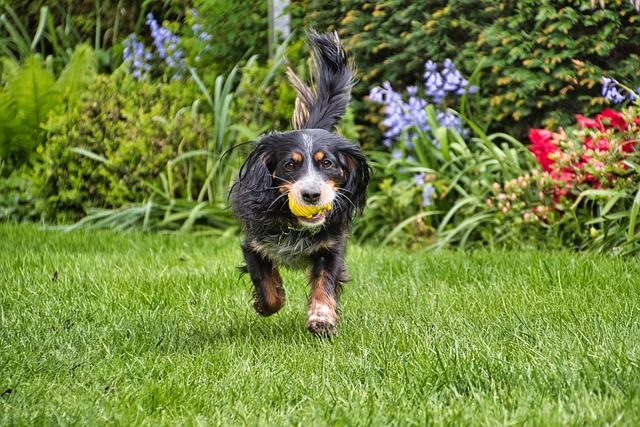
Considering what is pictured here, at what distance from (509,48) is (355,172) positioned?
2.96m

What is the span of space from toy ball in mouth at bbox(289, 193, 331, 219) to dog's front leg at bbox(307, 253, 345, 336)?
336mm

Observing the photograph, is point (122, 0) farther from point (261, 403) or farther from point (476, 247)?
point (261, 403)

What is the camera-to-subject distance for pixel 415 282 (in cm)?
467

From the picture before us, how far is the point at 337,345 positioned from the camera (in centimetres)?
344

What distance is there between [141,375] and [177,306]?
49.0 inches

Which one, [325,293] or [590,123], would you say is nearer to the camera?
[325,293]

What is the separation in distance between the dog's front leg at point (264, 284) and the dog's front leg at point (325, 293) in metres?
0.19

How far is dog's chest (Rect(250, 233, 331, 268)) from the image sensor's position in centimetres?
386

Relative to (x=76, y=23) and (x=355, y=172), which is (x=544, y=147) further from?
(x=76, y=23)

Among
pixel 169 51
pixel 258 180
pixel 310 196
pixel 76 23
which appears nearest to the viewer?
pixel 310 196

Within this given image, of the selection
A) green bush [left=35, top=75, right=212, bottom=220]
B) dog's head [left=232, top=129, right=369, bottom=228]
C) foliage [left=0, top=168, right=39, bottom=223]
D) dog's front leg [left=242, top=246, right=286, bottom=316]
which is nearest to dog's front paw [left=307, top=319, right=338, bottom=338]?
dog's front leg [left=242, top=246, right=286, bottom=316]

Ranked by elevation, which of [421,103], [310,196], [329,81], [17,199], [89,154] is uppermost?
[329,81]

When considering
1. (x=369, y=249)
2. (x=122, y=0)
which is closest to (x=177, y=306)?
(x=369, y=249)

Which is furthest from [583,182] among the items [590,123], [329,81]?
[329,81]
